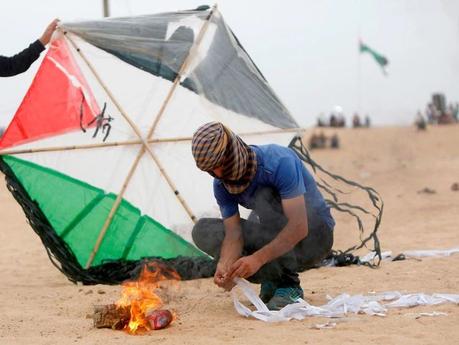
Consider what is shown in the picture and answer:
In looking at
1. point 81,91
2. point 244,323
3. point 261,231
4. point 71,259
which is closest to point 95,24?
point 81,91

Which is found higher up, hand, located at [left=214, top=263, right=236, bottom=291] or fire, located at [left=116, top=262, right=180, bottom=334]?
hand, located at [left=214, top=263, right=236, bottom=291]

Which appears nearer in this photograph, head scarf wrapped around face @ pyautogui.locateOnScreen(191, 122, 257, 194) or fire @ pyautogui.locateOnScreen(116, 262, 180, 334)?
head scarf wrapped around face @ pyautogui.locateOnScreen(191, 122, 257, 194)

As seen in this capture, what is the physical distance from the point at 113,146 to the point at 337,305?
7.86 ft

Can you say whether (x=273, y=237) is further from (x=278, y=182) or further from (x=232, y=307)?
(x=232, y=307)

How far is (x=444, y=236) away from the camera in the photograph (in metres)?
6.70

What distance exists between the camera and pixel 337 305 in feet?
12.3

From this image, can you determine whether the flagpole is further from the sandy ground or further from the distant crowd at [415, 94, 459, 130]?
the distant crowd at [415, 94, 459, 130]

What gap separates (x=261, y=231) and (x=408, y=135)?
26860 millimetres

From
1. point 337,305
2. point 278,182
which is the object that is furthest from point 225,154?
point 337,305

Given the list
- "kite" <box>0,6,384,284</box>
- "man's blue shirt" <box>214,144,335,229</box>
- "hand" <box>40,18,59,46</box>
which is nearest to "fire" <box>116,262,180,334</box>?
"man's blue shirt" <box>214,144,335,229</box>

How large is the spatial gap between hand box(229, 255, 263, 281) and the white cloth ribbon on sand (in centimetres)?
9

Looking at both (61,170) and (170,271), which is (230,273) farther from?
(61,170)

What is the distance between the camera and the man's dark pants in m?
3.84

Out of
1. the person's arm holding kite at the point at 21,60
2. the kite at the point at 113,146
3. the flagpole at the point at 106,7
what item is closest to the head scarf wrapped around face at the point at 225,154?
the kite at the point at 113,146
